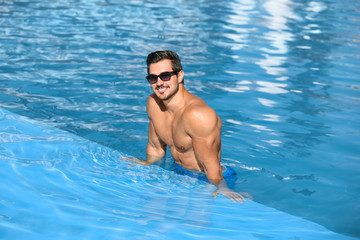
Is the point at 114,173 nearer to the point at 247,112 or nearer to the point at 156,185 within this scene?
the point at 156,185

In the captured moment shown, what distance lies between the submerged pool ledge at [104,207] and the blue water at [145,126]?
0.04ft

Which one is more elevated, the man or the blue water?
the man

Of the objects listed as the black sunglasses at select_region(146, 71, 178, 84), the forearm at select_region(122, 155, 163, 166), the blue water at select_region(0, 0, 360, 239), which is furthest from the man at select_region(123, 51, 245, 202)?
the forearm at select_region(122, 155, 163, 166)

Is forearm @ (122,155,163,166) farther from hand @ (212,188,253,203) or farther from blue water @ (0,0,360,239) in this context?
hand @ (212,188,253,203)

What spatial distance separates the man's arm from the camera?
3.48m

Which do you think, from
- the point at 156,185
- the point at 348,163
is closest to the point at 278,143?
the point at 348,163

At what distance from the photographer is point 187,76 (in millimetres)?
7645

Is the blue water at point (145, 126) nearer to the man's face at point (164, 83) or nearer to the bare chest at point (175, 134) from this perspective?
the bare chest at point (175, 134)

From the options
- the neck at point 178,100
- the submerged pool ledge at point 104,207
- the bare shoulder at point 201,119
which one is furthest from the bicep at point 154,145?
the bare shoulder at point 201,119

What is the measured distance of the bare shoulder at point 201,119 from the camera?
347cm

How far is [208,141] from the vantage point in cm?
353

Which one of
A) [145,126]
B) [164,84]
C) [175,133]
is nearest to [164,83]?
[164,84]

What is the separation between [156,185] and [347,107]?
3.66m

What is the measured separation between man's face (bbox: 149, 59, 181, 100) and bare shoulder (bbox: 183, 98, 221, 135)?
22 cm
